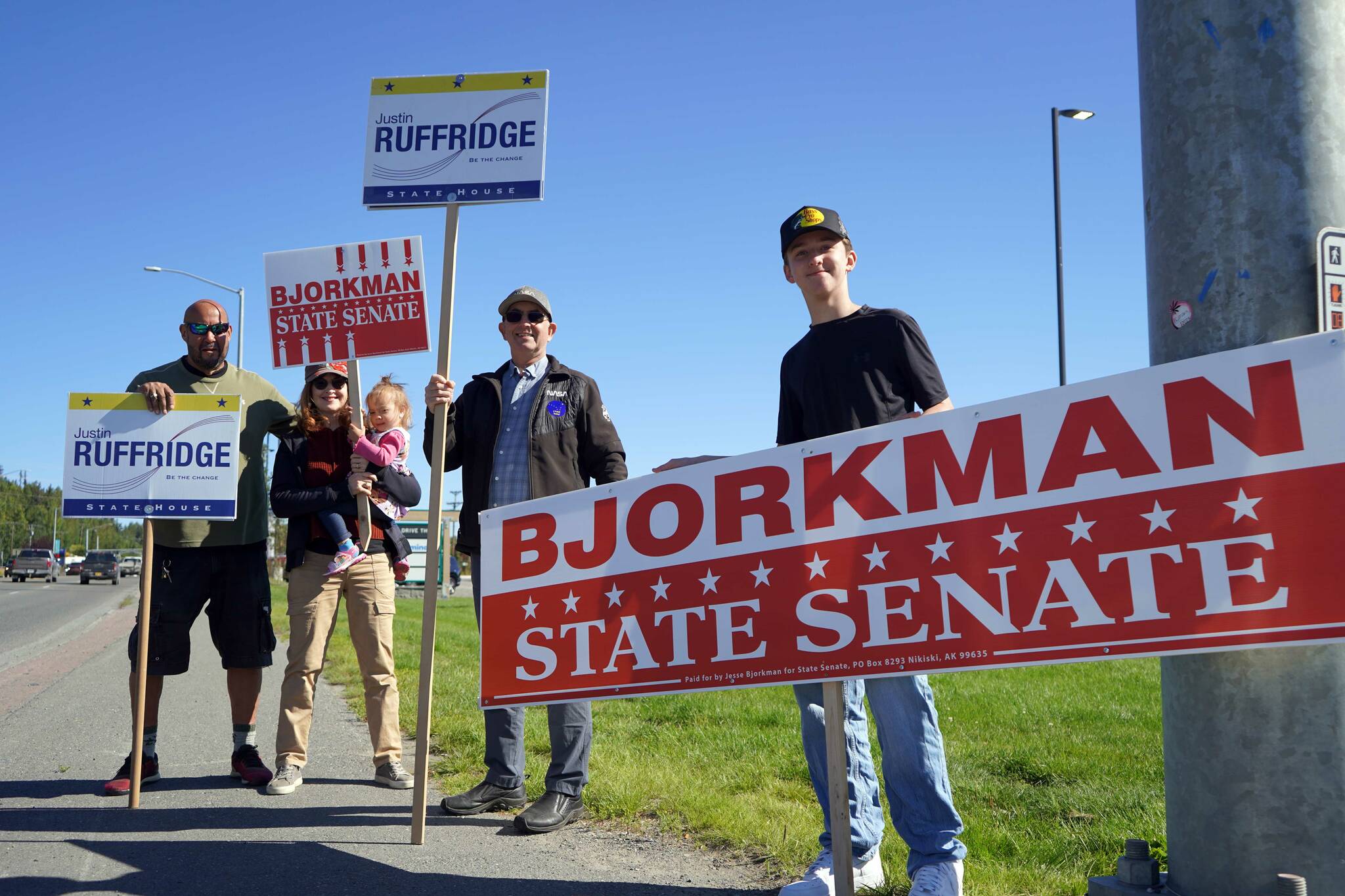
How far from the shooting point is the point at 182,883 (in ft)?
12.1

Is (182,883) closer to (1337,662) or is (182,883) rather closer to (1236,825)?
(1236,825)

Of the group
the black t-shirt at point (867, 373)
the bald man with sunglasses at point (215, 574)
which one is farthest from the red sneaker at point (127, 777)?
the black t-shirt at point (867, 373)

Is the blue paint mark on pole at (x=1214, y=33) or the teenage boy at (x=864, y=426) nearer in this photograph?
the blue paint mark on pole at (x=1214, y=33)

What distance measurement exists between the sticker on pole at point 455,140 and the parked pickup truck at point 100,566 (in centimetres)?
5672

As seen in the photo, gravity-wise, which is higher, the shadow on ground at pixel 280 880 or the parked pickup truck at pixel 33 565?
the parked pickup truck at pixel 33 565

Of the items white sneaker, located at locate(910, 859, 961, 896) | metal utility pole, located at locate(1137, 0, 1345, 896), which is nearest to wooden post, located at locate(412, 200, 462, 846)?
white sneaker, located at locate(910, 859, 961, 896)

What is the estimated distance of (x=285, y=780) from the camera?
513 centimetres

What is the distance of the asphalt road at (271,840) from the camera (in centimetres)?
366

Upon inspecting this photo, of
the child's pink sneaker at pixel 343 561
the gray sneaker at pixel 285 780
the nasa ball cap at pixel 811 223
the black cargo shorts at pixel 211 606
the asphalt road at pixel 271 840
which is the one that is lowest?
the asphalt road at pixel 271 840

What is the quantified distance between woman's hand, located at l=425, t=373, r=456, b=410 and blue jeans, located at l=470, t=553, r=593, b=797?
74 cm

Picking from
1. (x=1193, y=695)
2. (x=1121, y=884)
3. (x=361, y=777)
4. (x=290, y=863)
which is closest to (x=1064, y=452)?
(x=1193, y=695)

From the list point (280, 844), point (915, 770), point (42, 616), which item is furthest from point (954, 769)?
point (42, 616)

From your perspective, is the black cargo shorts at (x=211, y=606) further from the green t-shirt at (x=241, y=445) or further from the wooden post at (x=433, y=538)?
the wooden post at (x=433, y=538)

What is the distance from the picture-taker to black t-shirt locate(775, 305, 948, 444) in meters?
3.43
